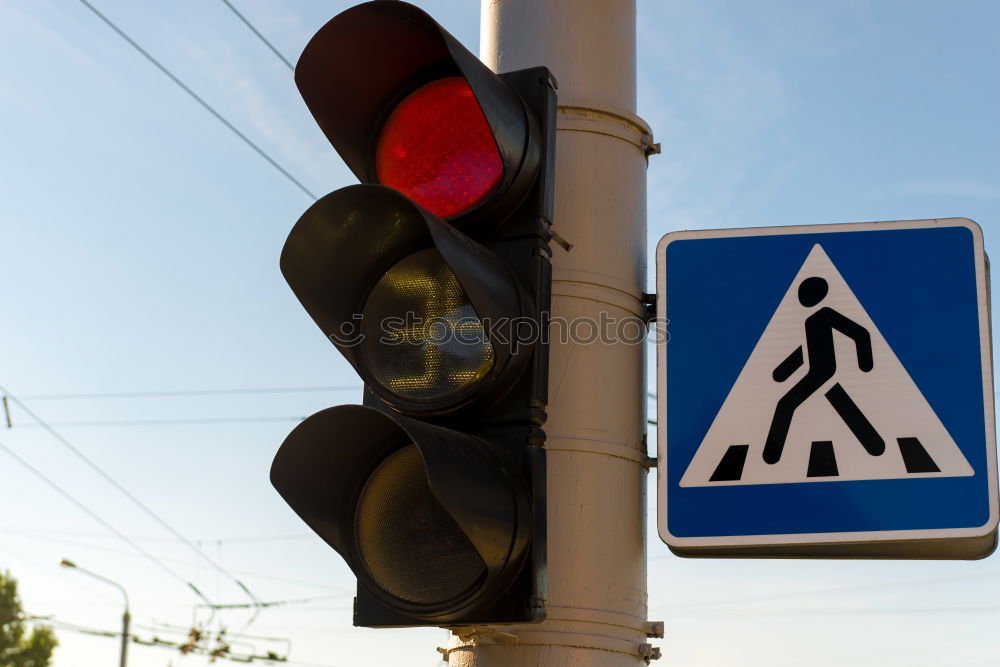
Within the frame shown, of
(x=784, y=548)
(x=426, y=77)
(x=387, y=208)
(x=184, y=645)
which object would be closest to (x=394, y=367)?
(x=387, y=208)

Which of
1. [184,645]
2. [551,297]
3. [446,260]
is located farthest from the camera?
[184,645]

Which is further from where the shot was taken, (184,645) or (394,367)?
(184,645)

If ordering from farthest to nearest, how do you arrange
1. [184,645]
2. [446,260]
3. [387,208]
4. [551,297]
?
[184,645]
[551,297]
[387,208]
[446,260]

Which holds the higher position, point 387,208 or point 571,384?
point 387,208

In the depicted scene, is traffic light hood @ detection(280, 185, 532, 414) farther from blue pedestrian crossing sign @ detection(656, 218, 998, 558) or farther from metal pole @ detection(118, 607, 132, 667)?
metal pole @ detection(118, 607, 132, 667)

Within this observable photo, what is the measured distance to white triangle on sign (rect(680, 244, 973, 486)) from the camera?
7.63 ft

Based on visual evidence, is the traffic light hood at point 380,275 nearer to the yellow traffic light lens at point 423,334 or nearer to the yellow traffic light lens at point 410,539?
the yellow traffic light lens at point 423,334

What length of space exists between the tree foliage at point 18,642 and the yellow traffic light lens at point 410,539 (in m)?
44.8

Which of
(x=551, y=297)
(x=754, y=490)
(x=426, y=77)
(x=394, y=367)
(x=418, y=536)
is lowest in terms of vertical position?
(x=418, y=536)

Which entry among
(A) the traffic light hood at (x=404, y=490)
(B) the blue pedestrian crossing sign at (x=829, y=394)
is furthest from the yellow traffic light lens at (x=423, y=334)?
(B) the blue pedestrian crossing sign at (x=829, y=394)

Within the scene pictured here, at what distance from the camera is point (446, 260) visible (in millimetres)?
2098

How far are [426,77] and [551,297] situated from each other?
0.54m

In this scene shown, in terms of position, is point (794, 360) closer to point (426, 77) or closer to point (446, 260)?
point (446, 260)

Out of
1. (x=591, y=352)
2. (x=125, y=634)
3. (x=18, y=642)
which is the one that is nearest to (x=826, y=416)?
(x=591, y=352)
